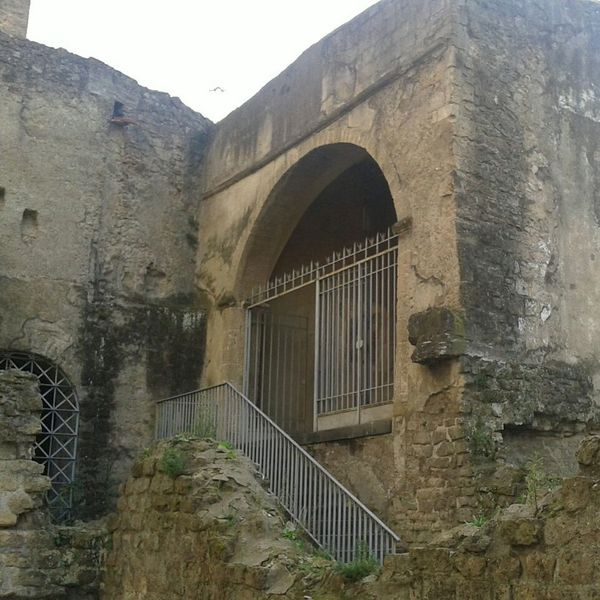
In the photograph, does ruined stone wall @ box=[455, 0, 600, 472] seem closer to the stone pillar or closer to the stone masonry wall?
the stone masonry wall

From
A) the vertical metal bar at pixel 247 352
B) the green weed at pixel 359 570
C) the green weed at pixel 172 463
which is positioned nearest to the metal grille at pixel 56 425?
the vertical metal bar at pixel 247 352

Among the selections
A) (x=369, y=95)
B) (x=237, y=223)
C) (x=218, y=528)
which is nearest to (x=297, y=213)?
(x=237, y=223)

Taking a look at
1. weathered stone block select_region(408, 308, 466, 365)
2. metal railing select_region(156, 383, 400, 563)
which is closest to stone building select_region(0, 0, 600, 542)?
weathered stone block select_region(408, 308, 466, 365)

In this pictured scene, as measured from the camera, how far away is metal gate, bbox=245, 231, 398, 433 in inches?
346

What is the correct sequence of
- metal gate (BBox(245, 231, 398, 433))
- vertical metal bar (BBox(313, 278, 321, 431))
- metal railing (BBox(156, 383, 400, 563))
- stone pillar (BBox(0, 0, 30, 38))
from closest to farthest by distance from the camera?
metal railing (BBox(156, 383, 400, 563))
metal gate (BBox(245, 231, 398, 433))
vertical metal bar (BBox(313, 278, 321, 431))
stone pillar (BBox(0, 0, 30, 38))

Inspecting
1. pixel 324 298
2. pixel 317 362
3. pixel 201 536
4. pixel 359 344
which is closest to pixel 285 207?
pixel 324 298

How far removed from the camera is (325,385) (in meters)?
9.34

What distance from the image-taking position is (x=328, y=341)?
9.38m

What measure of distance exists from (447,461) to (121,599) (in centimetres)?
321

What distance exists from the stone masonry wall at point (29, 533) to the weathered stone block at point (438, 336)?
11.9 feet

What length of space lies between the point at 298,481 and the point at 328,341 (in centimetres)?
225

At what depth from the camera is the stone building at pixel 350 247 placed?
765 cm

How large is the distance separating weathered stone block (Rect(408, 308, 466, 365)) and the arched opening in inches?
37.8

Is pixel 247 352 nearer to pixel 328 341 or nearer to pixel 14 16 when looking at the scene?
pixel 328 341
